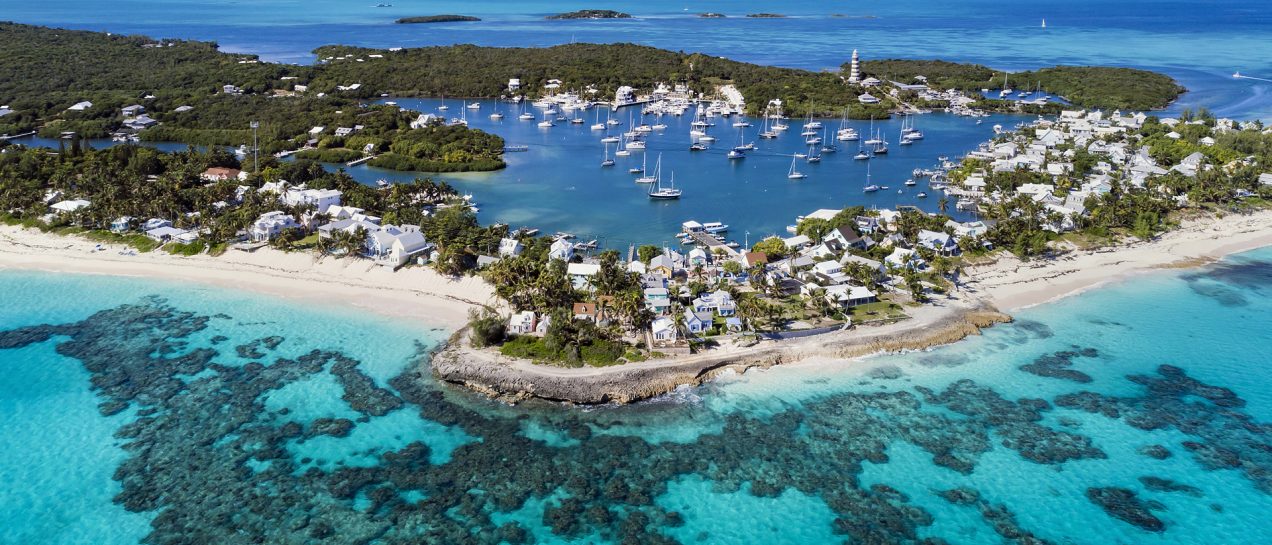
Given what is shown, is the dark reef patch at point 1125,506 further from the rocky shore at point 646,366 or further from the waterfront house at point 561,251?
the waterfront house at point 561,251

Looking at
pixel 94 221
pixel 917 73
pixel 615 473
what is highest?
pixel 917 73

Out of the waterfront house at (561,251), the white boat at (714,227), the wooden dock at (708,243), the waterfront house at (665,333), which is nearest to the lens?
the waterfront house at (665,333)

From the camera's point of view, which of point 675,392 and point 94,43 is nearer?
point 675,392

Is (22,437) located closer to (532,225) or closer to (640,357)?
(640,357)

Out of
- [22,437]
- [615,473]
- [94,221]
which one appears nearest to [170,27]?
[94,221]

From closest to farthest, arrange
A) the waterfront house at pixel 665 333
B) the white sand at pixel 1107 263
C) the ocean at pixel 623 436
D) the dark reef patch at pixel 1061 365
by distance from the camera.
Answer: the ocean at pixel 623 436 < the dark reef patch at pixel 1061 365 < the waterfront house at pixel 665 333 < the white sand at pixel 1107 263

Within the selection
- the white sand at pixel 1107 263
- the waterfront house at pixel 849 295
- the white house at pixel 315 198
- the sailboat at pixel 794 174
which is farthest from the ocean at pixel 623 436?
the sailboat at pixel 794 174

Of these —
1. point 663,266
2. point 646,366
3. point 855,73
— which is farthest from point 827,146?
point 646,366
